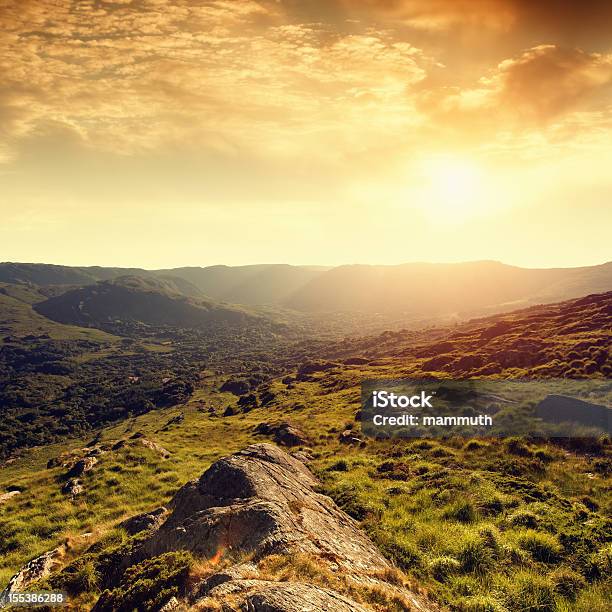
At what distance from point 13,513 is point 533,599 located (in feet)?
93.3

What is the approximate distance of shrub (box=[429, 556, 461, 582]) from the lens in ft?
41.9

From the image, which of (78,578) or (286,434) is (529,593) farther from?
(286,434)

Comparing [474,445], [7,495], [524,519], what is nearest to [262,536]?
[524,519]

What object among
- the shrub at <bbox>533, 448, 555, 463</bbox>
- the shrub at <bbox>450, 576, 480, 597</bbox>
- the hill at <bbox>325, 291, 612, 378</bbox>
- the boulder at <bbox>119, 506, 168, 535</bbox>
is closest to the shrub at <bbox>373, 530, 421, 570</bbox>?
the shrub at <bbox>450, 576, 480, 597</bbox>

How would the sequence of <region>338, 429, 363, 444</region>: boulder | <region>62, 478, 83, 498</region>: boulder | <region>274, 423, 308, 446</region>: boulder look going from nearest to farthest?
<region>62, 478, 83, 498</region>: boulder → <region>338, 429, 363, 444</region>: boulder → <region>274, 423, 308, 446</region>: boulder

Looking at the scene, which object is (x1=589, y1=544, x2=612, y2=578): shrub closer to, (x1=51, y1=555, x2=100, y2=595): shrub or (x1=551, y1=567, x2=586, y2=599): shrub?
(x1=551, y1=567, x2=586, y2=599): shrub

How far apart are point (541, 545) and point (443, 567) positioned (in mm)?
4311

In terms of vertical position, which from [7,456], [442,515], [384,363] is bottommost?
[7,456]

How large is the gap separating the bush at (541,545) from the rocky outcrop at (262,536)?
5797mm

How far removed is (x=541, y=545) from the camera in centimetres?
1420

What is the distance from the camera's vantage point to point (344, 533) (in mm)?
14164

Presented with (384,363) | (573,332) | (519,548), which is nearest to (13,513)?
(519,548)

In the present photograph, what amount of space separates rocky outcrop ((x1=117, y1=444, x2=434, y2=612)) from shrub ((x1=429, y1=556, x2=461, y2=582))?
5.69 feet

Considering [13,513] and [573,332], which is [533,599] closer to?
[13,513]
